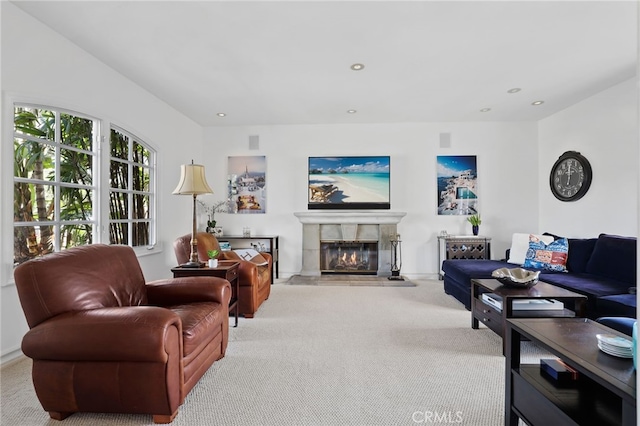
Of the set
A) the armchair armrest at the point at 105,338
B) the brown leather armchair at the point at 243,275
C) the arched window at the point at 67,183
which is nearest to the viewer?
the armchair armrest at the point at 105,338

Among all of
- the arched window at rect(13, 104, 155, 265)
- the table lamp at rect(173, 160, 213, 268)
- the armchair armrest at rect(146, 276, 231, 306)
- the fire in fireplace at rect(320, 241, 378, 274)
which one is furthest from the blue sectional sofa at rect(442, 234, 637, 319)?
the arched window at rect(13, 104, 155, 265)

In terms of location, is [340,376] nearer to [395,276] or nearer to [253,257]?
[253,257]

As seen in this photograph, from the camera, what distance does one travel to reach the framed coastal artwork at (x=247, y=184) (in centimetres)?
590

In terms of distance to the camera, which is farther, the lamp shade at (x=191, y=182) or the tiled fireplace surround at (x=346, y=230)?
the tiled fireplace surround at (x=346, y=230)

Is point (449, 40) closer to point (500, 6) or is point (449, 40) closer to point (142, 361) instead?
point (500, 6)

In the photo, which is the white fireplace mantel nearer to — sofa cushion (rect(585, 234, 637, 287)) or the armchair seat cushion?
sofa cushion (rect(585, 234, 637, 287))

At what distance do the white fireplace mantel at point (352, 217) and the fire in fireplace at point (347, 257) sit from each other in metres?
0.44

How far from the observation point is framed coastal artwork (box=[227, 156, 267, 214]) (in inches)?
232

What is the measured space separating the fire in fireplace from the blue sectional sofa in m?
1.68

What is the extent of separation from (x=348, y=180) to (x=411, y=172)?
114 centimetres

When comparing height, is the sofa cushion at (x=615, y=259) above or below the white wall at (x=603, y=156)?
below

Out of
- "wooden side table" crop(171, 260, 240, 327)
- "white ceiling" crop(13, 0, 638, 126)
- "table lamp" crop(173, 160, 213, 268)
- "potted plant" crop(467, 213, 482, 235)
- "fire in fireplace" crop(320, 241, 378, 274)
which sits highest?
"white ceiling" crop(13, 0, 638, 126)

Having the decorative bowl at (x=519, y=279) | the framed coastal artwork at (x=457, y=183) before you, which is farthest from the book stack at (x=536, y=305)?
the framed coastal artwork at (x=457, y=183)

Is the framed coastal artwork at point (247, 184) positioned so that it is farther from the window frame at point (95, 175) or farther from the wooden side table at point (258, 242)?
the window frame at point (95, 175)
